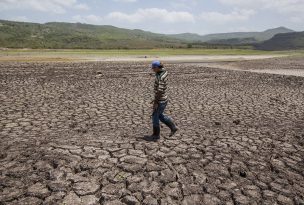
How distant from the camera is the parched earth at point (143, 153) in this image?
4672 mm

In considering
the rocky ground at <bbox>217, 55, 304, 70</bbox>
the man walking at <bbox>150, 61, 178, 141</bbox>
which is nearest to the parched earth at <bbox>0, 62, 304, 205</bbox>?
the man walking at <bbox>150, 61, 178, 141</bbox>

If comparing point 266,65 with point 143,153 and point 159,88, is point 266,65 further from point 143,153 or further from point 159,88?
point 143,153

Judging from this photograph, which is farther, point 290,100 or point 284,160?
point 290,100

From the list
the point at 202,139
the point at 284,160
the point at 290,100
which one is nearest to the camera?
the point at 284,160

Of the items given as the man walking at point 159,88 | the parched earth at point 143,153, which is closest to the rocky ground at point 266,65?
the parched earth at point 143,153

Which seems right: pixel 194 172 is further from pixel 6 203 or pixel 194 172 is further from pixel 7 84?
pixel 7 84

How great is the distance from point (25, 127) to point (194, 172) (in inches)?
199

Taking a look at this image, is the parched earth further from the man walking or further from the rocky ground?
the rocky ground

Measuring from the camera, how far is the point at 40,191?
180 inches

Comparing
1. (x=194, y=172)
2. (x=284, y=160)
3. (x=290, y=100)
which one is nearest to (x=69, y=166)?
(x=194, y=172)

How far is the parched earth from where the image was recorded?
467 centimetres

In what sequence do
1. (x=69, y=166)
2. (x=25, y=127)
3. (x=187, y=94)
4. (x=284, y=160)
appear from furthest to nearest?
(x=187, y=94) → (x=25, y=127) → (x=284, y=160) → (x=69, y=166)

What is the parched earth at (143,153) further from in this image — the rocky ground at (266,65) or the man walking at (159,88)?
the rocky ground at (266,65)

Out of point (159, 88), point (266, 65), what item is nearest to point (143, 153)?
point (159, 88)
